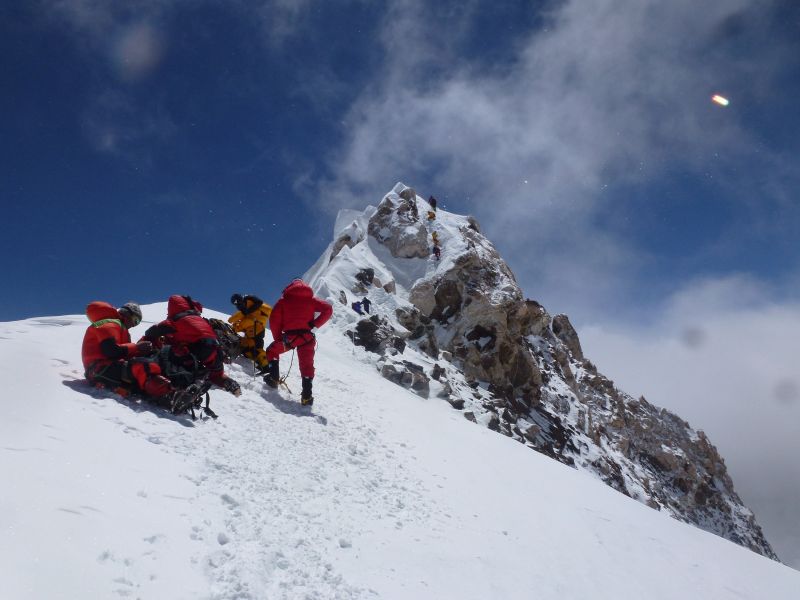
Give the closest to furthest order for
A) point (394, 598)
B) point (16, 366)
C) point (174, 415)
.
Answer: point (394, 598) → point (16, 366) → point (174, 415)

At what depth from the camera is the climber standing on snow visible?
9352 mm

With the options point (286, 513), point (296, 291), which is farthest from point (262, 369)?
point (286, 513)

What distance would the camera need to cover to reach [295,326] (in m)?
9.70

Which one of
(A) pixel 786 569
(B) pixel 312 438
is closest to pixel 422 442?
(B) pixel 312 438

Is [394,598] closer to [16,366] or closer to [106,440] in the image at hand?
[106,440]

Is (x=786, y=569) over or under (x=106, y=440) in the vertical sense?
over

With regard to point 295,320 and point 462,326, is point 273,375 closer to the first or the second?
point 295,320

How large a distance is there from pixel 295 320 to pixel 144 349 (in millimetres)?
3370

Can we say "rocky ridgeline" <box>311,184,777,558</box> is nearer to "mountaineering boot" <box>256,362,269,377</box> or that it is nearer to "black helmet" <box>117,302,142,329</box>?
"mountaineering boot" <box>256,362,269,377</box>

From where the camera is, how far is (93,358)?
624 centimetres

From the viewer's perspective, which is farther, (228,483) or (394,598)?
(228,483)

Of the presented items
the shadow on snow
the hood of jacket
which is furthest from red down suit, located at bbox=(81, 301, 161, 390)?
the hood of jacket

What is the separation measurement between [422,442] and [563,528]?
9.79 feet

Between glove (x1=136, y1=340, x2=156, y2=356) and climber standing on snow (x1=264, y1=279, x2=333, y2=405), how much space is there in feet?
9.11
